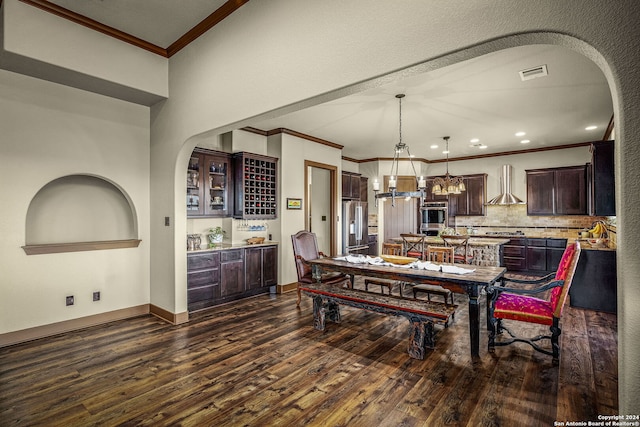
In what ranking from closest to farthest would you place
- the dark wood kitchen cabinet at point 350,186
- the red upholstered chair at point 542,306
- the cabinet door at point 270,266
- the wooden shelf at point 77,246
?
the red upholstered chair at point 542,306 → the wooden shelf at point 77,246 → the cabinet door at point 270,266 → the dark wood kitchen cabinet at point 350,186

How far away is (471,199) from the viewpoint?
27.6 feet

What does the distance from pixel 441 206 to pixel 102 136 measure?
7.75m

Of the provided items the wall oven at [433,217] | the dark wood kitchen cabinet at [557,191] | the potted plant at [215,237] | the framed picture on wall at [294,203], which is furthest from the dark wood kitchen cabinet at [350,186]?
the dark wood kitchen cabinet at [557,191]

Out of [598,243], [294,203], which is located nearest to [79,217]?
[294,203]

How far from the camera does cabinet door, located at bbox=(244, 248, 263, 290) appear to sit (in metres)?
5.13

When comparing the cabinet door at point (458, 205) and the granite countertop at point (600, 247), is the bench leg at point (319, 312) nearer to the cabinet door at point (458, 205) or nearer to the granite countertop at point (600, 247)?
the granite countertop at point (600, 247)

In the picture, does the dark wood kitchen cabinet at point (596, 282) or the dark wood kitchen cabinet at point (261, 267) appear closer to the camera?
the dark wood kitchen cabinet at point (596, 282)

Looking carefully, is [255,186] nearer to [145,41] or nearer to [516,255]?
[145,41]

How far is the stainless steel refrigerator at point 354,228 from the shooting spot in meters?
7.51

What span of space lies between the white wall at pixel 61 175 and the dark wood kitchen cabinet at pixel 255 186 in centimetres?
133

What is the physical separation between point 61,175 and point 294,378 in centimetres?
354

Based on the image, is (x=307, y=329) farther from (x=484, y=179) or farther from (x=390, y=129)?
(x=484, y=179)

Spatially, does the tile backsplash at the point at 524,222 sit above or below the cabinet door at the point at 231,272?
above

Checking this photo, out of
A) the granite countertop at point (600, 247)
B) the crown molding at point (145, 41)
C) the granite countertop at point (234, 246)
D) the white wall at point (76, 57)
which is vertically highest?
the crown molding at point (145, 41)
